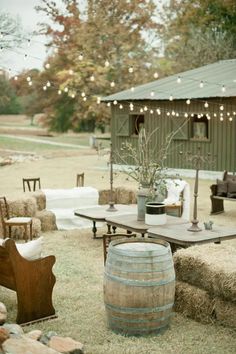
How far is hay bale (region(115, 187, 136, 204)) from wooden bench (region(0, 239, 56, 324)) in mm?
5826

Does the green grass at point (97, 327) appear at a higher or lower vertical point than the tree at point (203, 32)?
Result: lower

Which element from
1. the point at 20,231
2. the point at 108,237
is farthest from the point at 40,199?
the point at 108,237

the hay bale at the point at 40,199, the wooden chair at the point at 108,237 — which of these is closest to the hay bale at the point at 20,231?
the hay bale at the point at 40,199

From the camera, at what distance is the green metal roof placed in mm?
18656

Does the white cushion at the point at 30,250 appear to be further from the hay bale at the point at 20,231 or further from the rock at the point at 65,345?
the hay bale at the point at 20,231

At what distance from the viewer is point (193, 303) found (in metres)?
6.15

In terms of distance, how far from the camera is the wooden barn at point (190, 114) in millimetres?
18703

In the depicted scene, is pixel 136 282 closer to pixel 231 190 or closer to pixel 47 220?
pixel 47 220

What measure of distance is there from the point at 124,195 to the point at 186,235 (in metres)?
4.10

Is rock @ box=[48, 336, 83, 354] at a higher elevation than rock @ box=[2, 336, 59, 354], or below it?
below

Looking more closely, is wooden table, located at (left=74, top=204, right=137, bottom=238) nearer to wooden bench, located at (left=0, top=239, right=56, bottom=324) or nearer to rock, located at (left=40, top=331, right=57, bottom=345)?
wooden bench, located at (left=0, top=239, right=56, bottom=324)

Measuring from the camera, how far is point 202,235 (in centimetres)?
816

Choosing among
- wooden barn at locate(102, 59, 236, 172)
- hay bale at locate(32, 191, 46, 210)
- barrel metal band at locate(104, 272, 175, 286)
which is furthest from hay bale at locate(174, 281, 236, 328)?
wooden barn at locate(102, 59, 236, 172)

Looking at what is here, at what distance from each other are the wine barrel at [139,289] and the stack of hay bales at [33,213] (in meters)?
4.72
